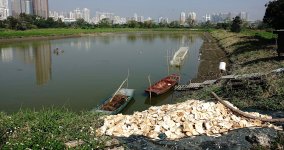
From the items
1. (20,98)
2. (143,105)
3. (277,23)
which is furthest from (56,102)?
(277,23)

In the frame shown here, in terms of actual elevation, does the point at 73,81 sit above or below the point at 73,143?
below

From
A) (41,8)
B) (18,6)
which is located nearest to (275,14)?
(41,8)

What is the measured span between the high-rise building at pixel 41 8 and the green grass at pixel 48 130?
15897 centimetres

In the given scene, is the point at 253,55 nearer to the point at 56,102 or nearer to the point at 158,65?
the point at 158,65

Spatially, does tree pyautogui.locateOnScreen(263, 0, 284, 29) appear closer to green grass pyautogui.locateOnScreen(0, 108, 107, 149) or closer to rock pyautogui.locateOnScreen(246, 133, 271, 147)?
rock pyautogui.locateOnScreen(246, 133, 271, 147)

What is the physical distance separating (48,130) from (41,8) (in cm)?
16858

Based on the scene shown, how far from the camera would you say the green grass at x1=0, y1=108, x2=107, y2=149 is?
6.59 m

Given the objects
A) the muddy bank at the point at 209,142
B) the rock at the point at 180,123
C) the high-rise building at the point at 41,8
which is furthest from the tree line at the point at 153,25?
the high-rise building at the point at 41,8

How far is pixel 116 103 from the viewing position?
48.5 ft

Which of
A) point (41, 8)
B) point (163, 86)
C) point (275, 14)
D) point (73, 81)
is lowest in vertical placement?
point (73, 81)

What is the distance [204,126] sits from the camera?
8031 mm

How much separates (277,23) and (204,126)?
29350mm

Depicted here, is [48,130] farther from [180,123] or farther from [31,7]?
[31,7]

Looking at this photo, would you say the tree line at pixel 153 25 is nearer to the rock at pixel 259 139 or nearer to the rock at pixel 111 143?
the rock at pixel 259 139
